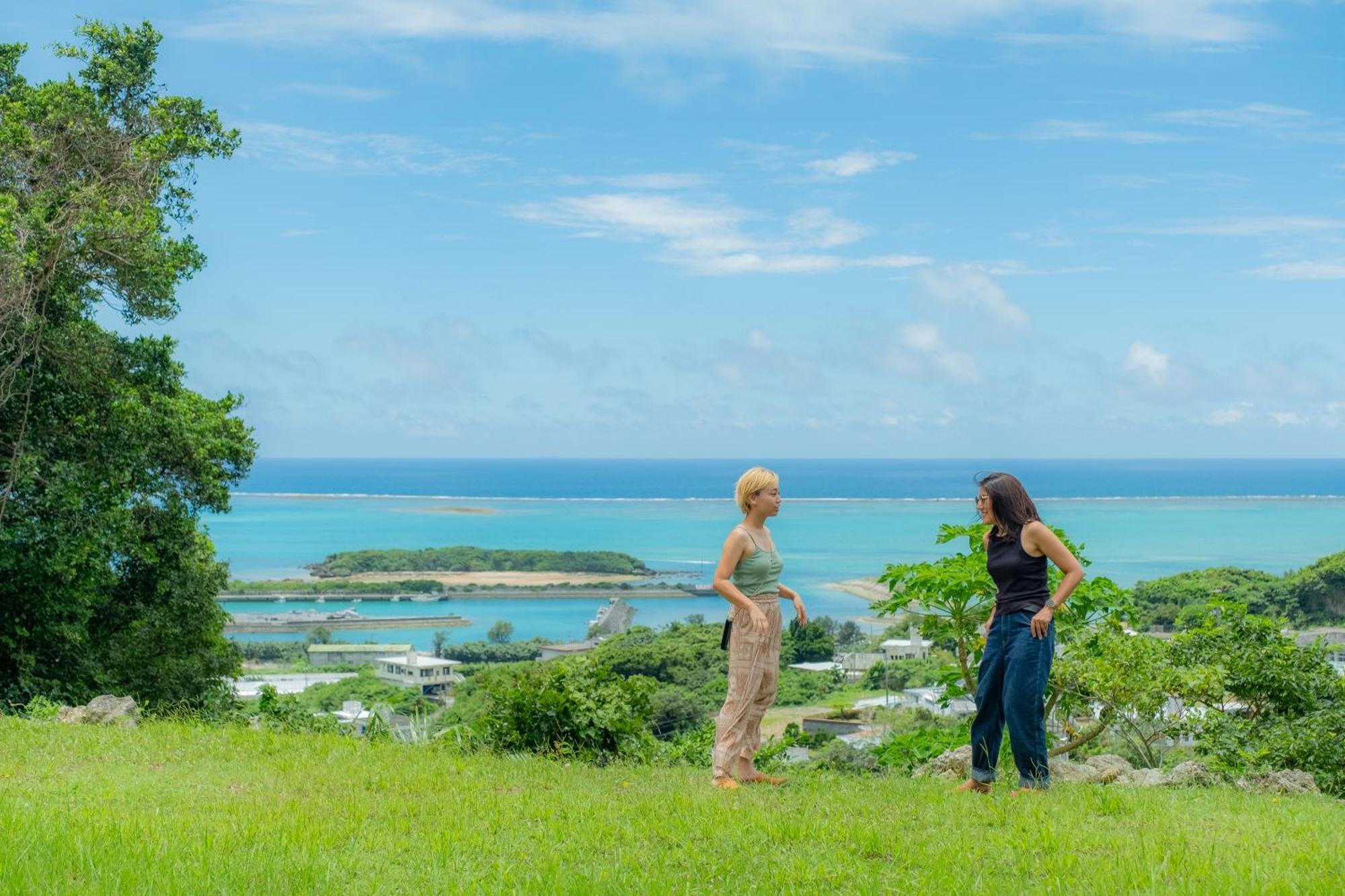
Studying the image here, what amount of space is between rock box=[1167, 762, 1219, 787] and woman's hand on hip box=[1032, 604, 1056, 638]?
1809 millimetres

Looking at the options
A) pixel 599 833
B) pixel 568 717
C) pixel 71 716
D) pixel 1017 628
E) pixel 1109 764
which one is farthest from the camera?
pixel 71 716

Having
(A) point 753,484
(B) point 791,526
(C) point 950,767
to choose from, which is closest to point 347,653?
(C) point 950,767

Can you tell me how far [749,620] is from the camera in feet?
21.3

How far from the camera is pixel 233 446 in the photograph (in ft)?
47.8

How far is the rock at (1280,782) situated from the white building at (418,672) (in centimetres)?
1734

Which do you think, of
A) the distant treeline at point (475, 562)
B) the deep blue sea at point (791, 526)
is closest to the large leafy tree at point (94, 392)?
the deep blue sea at point (791, 526)

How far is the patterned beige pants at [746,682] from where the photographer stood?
6531mm

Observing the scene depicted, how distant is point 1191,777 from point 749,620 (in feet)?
10.1

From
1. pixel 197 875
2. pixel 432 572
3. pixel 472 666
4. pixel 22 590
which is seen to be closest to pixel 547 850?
pixel 197 875

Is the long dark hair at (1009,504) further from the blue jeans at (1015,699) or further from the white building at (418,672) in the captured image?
the white building at (418,672)

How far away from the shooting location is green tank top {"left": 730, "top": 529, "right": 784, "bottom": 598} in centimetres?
650

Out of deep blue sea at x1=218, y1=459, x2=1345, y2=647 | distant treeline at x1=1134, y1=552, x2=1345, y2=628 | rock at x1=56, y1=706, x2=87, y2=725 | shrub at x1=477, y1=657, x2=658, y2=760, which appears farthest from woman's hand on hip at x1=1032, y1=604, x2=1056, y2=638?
distant treeline at x1=1134, y1=552, x2=1345, y2=628

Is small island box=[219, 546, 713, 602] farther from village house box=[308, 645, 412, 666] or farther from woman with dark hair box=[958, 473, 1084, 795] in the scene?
woman with dark hair box=[958, 473, 1084, 795]

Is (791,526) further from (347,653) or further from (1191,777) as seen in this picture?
(1191,777)
